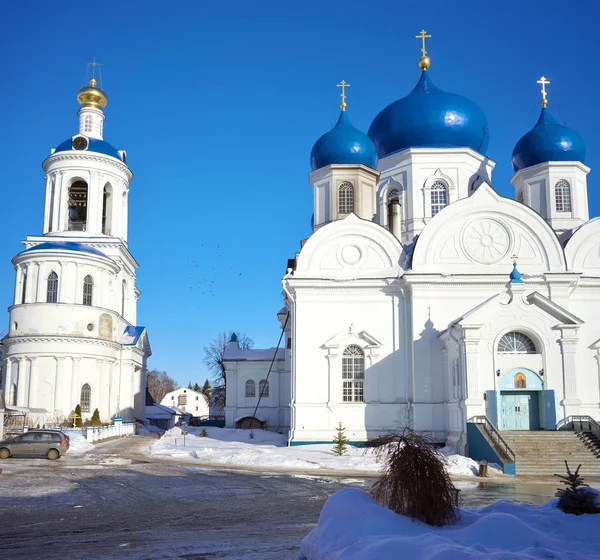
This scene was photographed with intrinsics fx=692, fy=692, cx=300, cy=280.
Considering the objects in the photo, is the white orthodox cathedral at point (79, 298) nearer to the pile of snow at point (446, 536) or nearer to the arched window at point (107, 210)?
the arched window at point (107, 210)

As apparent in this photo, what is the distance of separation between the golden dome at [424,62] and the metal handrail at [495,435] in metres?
17.0

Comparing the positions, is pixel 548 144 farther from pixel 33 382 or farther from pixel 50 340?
pixel 33 382

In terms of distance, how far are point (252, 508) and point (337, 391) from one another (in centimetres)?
1374

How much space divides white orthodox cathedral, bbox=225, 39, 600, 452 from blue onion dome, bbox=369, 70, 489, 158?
→ 2.4 inches

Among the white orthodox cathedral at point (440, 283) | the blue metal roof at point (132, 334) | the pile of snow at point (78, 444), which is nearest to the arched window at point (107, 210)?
the blue metal roof at point (132, 334)

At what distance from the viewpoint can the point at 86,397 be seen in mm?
35469

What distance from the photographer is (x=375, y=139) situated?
3145 cm

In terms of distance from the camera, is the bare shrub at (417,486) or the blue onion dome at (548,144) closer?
the bare shrub at (417,486)

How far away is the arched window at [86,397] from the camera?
116 feet

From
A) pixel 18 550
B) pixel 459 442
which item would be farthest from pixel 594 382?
pixel 18 550

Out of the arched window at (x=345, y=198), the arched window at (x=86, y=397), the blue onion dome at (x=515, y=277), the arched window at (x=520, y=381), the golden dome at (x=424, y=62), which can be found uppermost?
the golden dome at (x=424, y=62)

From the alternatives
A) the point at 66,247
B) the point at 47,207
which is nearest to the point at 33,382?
the point at 66,247

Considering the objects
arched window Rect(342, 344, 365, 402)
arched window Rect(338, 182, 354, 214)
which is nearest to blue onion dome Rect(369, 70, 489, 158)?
arched window Rect(338, 182, 354, 214)

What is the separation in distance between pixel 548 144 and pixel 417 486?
2523 cm
